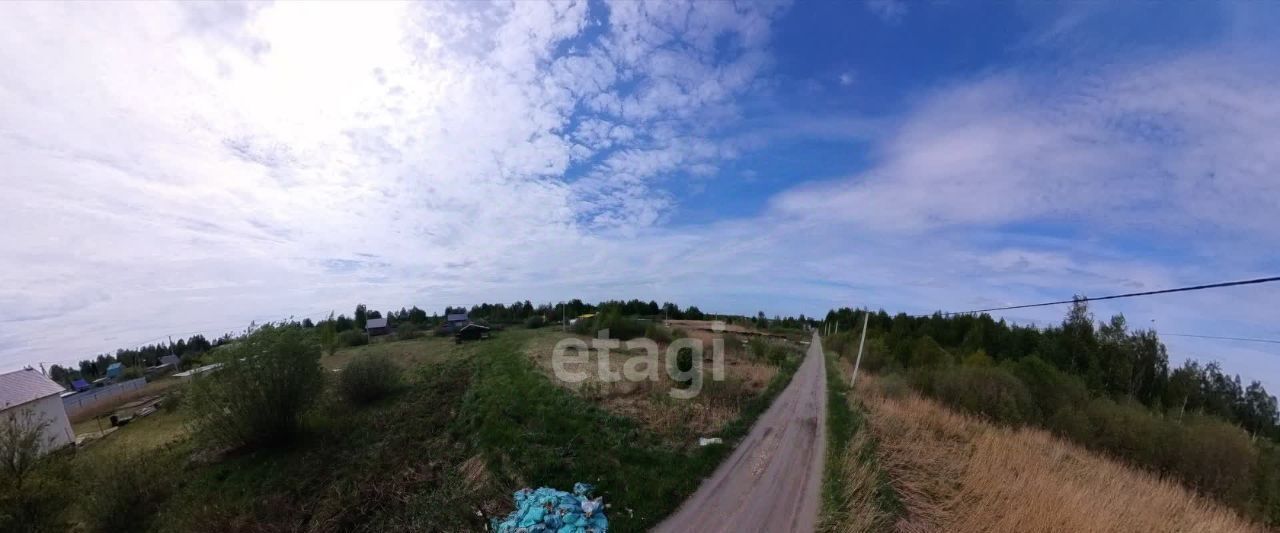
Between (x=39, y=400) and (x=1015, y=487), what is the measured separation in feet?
155

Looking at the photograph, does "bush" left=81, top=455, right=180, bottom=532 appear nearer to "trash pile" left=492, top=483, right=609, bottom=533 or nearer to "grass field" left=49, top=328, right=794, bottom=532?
"grass field" left=49, top=328, right=794, bottom=532

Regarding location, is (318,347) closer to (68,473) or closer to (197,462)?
(197,462)

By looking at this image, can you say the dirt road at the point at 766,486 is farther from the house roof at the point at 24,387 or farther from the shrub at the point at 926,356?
the house roof at the point at 24,387

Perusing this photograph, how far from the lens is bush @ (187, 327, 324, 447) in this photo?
736 inches

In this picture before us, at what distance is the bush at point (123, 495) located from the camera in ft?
45.6

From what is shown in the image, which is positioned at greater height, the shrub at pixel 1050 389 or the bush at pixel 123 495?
the shrub at pixel 1050 389

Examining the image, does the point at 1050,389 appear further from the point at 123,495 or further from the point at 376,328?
the point at 376,328

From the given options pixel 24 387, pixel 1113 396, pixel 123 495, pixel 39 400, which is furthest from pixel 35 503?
pixel 1113 396

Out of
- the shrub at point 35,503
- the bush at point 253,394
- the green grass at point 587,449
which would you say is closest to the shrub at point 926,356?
the green grass at point 587,449

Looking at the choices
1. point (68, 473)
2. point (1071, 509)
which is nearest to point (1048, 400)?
point (1071, 509)

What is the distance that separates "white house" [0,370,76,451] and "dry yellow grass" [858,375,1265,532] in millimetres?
41219

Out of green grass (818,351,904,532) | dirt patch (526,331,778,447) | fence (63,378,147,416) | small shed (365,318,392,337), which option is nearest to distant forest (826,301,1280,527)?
green grass (818,351,904,532)

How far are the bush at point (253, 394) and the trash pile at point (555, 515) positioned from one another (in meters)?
16.0

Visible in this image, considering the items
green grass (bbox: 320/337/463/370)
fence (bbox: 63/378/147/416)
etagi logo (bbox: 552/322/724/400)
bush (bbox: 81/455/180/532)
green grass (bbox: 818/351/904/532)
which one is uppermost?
etagi logo (bbox: 552/322/724/400)
